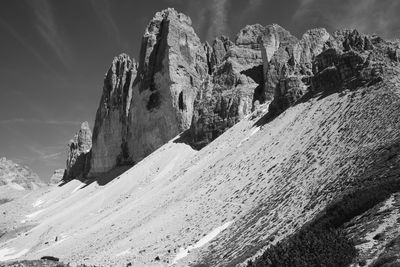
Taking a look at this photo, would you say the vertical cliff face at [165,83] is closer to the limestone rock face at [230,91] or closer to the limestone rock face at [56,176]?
the limestone rock face at [230,91]

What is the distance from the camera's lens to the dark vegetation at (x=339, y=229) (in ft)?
40.0

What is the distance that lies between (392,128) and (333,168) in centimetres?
439

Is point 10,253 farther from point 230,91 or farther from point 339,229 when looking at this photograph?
point 339,229

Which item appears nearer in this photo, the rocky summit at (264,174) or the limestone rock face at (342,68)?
the rocky summit at (264,174)

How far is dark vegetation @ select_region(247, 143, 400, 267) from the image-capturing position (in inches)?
480

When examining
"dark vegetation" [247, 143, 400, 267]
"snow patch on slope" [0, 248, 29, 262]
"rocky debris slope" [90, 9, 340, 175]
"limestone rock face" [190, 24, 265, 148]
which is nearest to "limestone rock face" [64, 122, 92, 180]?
"rocky debris slope" [90, 9, 340, 175]

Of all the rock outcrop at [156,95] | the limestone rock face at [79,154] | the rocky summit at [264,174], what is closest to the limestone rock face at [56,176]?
the limestone rock face at [79,154]

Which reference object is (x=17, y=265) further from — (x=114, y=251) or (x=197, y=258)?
(x=114, y=251)

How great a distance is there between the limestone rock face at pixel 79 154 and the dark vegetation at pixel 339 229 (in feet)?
345

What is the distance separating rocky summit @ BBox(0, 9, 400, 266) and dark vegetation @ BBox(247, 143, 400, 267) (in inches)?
2.4

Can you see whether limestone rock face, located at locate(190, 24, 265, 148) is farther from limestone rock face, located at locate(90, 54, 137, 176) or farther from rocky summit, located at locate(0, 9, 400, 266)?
limestone rock face, located at locate(90, 54, 137, 176)

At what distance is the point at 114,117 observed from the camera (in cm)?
11100

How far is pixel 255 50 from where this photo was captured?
84500 millimetres

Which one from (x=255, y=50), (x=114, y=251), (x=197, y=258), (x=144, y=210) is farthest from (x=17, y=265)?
(x=255, y=50)
